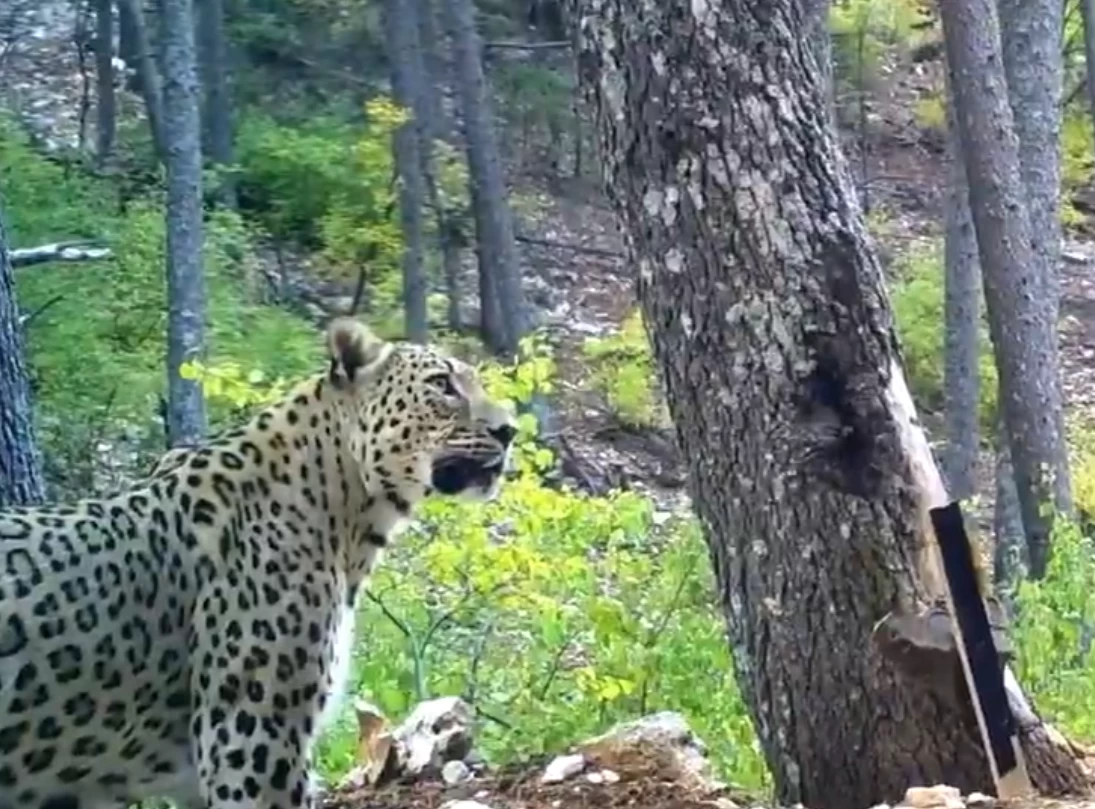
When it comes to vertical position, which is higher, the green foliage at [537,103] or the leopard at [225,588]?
the leopard at [225,588]

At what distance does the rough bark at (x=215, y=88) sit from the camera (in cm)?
2767

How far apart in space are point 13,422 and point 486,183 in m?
16.4

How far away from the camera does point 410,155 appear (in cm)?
2286

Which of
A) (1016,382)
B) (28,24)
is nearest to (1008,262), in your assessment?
(1016,382)

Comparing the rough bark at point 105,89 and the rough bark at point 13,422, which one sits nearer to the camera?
the rough bark at point 13,422

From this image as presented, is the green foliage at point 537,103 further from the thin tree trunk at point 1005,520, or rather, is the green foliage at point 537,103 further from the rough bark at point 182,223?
the rough bark at point 182,223

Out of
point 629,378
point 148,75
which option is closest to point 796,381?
point 629,378

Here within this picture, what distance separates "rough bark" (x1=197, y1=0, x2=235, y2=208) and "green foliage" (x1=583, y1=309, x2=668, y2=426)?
5.17 metres

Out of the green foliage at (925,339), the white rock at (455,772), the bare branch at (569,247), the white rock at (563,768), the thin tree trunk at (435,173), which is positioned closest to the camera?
the white rock at (563,768)

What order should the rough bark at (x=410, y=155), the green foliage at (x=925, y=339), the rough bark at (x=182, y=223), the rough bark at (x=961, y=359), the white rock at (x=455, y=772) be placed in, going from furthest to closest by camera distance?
the green foliage at (x=925, y=339)
the rough bark at (x=410, y=155)
the rough bark at (x=961, y=359)
the rough bark at (x=182, y=223)
the white rock at (x=455, y=772)

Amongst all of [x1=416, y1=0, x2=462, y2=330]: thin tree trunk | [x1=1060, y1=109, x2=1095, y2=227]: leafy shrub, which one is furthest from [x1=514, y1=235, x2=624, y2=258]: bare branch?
[x1=1060, y1=109, x2=1095, y2=227]: leafy shrub

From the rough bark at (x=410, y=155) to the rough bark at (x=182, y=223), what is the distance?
4691 mm

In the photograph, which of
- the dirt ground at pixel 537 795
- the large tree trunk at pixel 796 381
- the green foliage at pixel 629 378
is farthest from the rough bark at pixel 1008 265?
the green foliage at pixel 629 378

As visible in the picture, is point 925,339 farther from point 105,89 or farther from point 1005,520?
point 105,89
